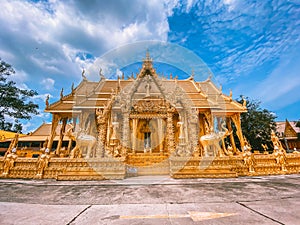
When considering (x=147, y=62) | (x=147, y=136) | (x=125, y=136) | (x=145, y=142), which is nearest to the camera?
(x=125, y=136)

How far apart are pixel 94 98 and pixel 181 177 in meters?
9.56

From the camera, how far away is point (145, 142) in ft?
38.1

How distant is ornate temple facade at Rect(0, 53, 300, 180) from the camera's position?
5.43m

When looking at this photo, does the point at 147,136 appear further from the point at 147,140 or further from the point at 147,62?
the point at 147,62

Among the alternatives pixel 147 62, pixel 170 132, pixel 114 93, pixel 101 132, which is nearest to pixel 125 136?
pixel 101 132

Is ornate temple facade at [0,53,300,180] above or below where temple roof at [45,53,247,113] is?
below

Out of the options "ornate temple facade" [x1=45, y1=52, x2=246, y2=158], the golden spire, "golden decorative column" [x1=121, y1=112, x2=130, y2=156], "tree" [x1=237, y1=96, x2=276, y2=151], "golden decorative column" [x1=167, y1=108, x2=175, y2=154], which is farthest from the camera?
"tree" [x1=237, y1=96, x2=276, y2=151]

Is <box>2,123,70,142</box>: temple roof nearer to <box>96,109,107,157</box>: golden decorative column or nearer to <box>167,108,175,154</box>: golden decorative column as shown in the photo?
<box>96,109,107,157</box>: golden decorative column

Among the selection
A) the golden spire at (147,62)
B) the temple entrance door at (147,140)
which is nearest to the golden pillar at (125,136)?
Result: the golden spire at (147,62)

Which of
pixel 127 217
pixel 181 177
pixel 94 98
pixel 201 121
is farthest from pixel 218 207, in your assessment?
pixel 94 98

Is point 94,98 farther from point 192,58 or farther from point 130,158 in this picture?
point 192,58

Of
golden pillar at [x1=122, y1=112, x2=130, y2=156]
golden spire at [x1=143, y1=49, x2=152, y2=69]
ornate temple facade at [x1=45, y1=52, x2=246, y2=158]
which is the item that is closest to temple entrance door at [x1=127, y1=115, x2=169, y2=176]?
ornate temple facade at [x1=45, y1=52, x2=246, y2=158]

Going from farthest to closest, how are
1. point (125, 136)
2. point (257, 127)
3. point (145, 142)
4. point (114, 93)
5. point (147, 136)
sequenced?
point (257, 127)
point (147, 136)
point (145, 142)
point (114, 93)
point (125, 136)

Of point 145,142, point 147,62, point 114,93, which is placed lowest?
point 145,142
